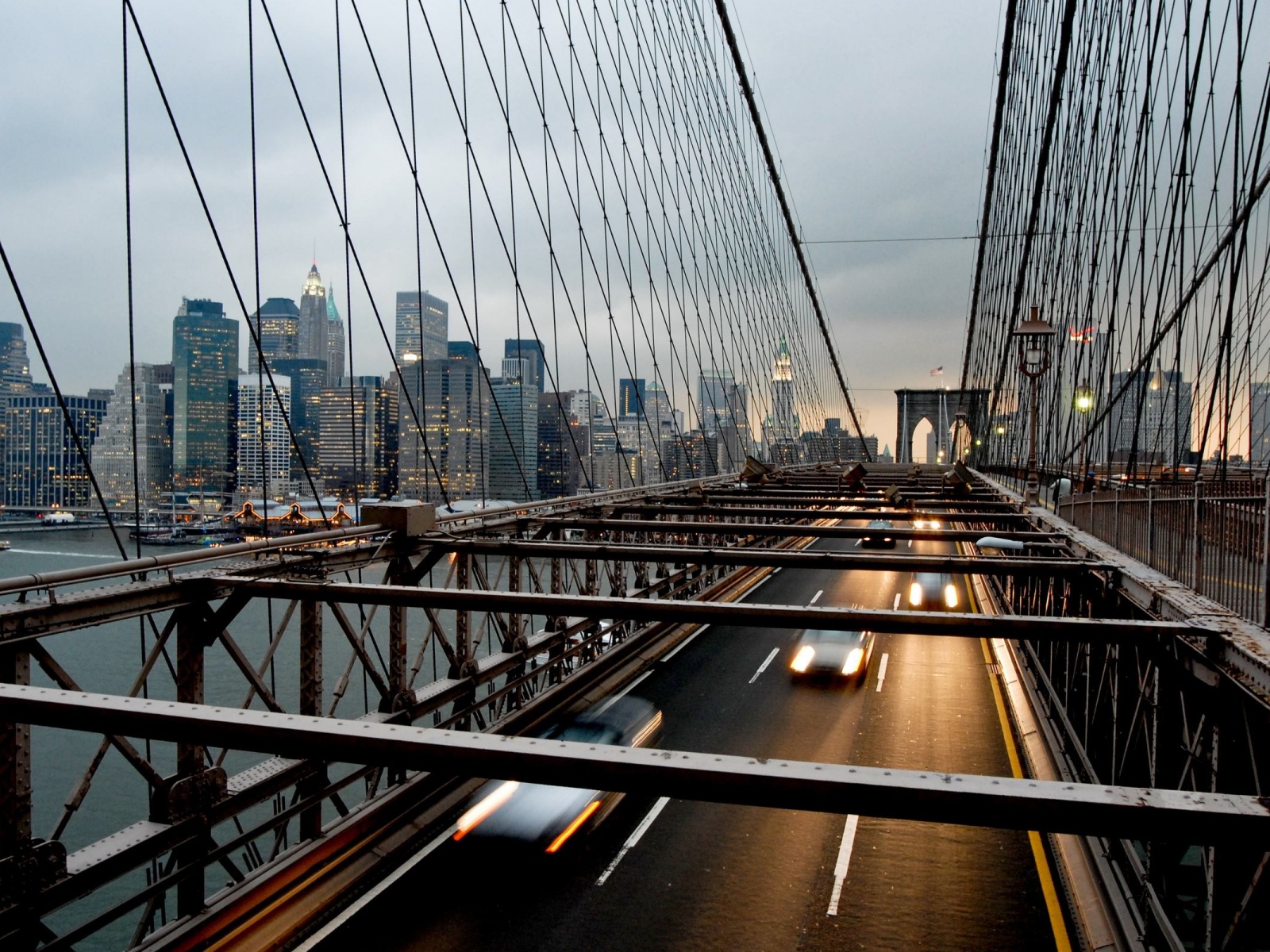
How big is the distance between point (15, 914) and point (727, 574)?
84.5ft

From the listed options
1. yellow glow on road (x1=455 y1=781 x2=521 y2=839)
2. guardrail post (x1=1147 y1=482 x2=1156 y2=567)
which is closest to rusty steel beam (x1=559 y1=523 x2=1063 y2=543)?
guardrail post (x1=1147 y1=482 x2=1156 y2=567)

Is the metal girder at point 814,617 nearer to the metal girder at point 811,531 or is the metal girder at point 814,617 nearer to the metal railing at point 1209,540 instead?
the metal railing at point 1209,540

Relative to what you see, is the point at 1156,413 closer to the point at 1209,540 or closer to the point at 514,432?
the point at 514,432

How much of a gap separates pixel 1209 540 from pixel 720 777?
666cm

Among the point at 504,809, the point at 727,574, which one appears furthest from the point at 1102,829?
the point at 727,574

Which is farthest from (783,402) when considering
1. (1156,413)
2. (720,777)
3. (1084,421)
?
(720,777)

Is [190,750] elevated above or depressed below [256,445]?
below

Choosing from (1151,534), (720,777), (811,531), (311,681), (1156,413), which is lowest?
(311,681)

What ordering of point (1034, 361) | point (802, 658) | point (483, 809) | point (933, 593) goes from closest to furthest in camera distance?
point (483, 809) < point (802, 658) < point (1034, 361) < point (933, 593)

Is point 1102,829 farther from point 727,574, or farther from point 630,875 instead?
point 727,574

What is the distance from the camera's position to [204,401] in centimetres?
2117

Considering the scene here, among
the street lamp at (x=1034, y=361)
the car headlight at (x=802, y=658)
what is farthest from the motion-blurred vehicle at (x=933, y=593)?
the car headlight at (x=802, y=658)

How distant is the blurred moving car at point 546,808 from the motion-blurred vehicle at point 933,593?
16294 mm

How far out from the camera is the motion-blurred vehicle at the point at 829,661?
60.7ft
